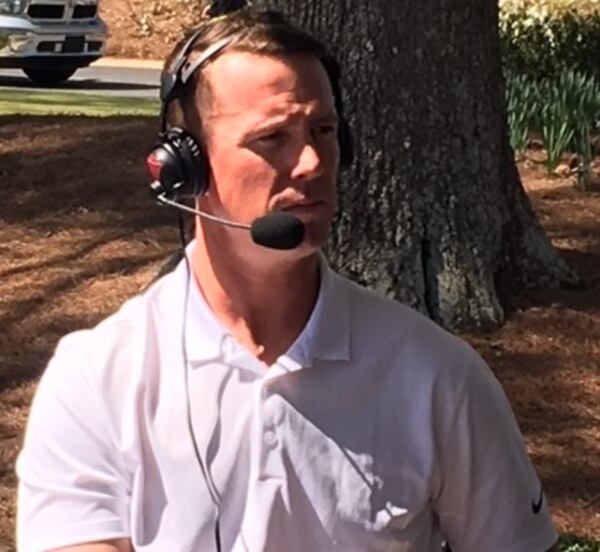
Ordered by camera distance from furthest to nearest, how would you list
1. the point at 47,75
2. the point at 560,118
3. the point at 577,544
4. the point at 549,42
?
the point at 47,75, the point at 549,42, the point at 560,118, the point at 577,544

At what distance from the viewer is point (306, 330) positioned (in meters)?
2.48

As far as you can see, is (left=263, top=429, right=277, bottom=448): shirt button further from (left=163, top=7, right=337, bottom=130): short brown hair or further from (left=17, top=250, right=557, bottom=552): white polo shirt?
(left=163, top=7, right=337, bottom=130): short brown hair

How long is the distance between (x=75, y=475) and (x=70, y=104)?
13120 mm

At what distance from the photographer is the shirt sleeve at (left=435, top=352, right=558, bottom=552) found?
2.46m

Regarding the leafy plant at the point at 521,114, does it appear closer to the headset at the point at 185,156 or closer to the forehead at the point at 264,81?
the headset at the point at 185,156

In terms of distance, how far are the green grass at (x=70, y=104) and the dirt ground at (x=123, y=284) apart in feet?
11.4

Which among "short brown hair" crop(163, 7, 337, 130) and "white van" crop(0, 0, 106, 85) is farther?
"white van" crop(0, 0, 106, 85)

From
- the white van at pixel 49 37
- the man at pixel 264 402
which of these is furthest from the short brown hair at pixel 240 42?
the white van at pixel 49 37

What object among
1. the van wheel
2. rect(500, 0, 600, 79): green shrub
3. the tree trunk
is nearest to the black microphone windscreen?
the tree trunk

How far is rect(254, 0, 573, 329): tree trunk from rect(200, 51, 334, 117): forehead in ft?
12.9

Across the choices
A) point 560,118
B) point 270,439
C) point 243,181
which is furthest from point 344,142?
point 560,118

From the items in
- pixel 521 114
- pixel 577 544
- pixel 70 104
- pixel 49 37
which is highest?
pixel 521 114

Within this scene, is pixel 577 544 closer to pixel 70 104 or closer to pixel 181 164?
pixel 181 164

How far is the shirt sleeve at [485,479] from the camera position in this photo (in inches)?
96.7
